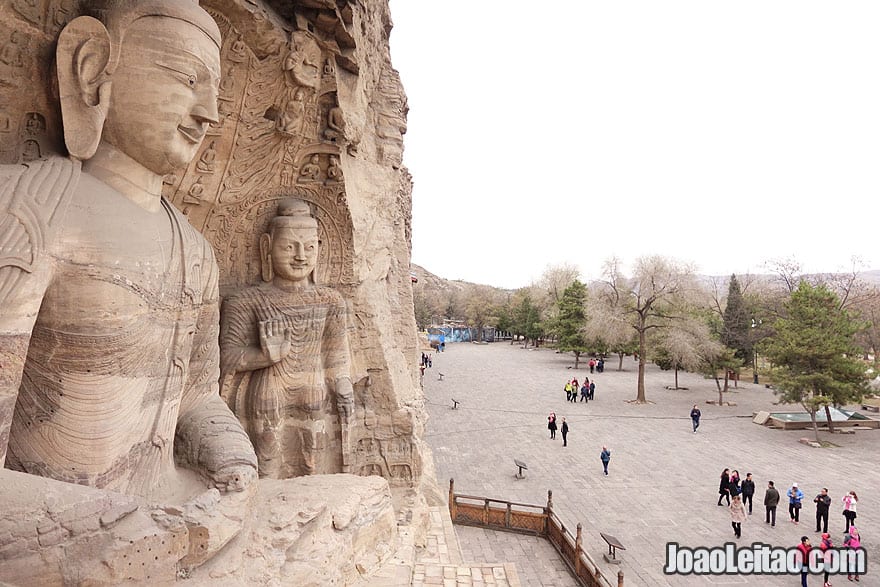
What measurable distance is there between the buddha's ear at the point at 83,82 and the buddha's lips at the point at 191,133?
13.3 inches

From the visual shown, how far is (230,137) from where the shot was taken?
4.22m

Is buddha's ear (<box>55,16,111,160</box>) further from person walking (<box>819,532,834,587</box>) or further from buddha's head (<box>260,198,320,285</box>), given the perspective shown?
person walking (<box>819,532,834,587</box>)

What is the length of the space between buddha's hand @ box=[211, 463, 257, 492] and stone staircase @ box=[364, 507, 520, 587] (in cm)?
148

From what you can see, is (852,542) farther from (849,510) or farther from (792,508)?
(792,508)

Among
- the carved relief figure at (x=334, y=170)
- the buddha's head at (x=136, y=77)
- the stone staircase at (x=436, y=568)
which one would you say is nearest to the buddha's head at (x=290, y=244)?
the carved relief figure at (x=334, y=170)

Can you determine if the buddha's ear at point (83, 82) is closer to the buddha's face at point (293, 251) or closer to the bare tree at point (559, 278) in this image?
the buddha's face at point (293, 251)

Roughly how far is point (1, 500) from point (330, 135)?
376 centimetres

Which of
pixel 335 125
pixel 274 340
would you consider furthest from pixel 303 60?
pixel 274 340

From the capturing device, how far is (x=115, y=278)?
2363 millimetres

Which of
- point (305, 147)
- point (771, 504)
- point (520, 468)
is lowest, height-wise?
point (520, 468)

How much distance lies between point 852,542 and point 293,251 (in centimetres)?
954

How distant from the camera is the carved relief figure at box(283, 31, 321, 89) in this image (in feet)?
13.3

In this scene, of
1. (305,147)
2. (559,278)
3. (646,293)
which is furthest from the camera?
(559,278)

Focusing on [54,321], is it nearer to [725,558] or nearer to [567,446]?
[725,558]
